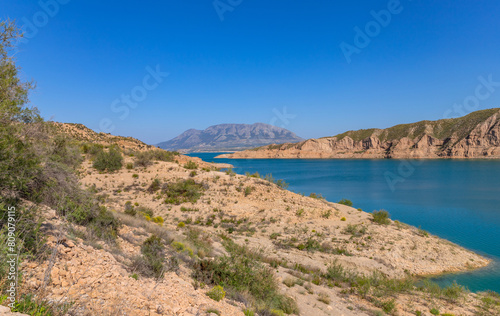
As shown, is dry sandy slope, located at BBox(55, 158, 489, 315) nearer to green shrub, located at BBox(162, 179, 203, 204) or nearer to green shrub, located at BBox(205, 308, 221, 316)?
green shrub, located at BBox(162, 179, 203, 204)

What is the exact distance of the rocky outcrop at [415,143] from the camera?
293ft

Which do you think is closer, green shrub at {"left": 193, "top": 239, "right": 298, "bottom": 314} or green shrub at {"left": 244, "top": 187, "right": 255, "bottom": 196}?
green shrub at {"left": 193, "top": 239, "right": 298, "bottom": 314}

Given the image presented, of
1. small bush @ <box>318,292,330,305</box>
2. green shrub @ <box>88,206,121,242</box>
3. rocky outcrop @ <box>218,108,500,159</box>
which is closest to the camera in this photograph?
green shrub @ <box>88,206,121,242</box>

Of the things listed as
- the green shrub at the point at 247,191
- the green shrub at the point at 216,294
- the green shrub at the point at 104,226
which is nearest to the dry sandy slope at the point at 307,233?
the green shrub at the point at 247,191

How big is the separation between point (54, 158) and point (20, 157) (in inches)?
41.2

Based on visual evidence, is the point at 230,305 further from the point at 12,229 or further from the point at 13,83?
the point at 13,83

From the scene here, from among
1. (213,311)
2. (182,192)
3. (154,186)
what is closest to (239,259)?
(213,311)

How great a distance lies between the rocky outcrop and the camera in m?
89.3

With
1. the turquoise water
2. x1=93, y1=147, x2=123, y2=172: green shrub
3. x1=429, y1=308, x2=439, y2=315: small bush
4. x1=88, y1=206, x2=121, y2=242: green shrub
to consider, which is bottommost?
the turquoise water

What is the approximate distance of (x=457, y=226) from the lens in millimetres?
22969

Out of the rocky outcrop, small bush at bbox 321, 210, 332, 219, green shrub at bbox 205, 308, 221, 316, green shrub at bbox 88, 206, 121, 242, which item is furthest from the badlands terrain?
the rocky outcrop

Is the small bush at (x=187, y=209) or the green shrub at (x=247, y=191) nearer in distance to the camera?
the small bush at (x=187, y=209)

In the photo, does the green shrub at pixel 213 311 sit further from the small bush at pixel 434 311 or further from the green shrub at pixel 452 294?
the green shrub at pixel 452 294

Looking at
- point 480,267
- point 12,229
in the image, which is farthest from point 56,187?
point 480,267
